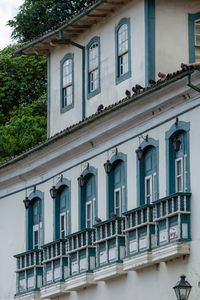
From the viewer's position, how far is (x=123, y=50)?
123 feet

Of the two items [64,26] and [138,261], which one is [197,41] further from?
[138,261]

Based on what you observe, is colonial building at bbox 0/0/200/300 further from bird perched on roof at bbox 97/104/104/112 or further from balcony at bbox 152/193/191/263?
bird perched on roof at bbox 97/104/104/112

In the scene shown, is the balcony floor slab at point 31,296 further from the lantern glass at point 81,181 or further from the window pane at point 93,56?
the window pane at point 93,56

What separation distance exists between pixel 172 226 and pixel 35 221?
9.18m

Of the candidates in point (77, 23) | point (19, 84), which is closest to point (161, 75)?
point (77, 23)

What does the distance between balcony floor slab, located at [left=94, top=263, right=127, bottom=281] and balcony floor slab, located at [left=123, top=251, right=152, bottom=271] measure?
32 centimetres

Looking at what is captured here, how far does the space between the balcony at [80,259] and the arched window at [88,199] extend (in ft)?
2.03

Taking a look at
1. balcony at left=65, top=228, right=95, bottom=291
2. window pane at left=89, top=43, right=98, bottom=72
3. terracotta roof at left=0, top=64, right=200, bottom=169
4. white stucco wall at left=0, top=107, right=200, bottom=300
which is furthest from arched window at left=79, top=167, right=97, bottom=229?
window pane at left=89, top=43, right=98, bottom=72

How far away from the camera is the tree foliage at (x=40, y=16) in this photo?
60.6 m

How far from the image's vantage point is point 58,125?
40.8 m

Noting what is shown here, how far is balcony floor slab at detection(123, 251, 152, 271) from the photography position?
1266 inches

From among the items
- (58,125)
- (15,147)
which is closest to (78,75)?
(58,125)

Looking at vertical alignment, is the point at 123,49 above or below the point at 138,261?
above

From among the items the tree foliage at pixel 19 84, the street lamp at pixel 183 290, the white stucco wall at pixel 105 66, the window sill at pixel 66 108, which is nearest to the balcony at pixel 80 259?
the white stucco wall at pixel 105 66
